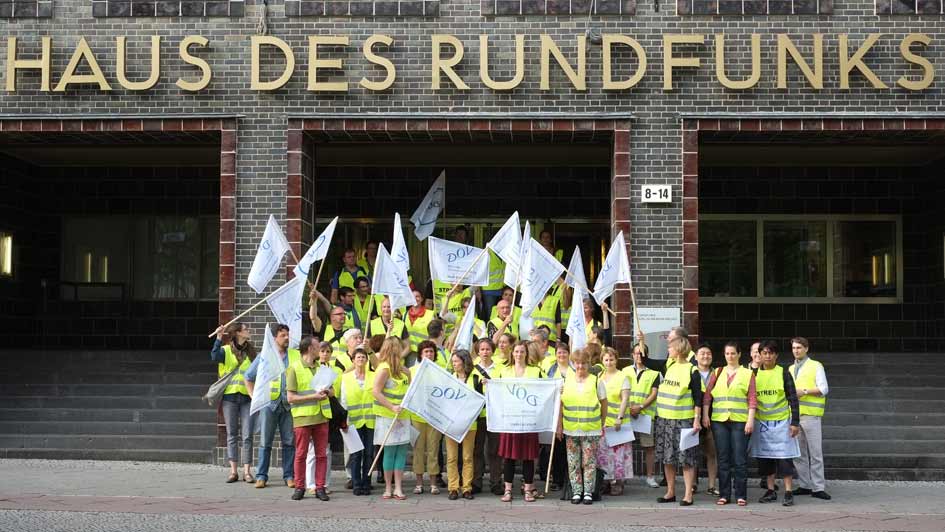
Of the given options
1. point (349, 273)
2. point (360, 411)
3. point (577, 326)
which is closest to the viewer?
point (360, 411)

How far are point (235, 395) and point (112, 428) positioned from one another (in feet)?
10.5

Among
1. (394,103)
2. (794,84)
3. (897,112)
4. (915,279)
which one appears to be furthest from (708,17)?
(915,279)

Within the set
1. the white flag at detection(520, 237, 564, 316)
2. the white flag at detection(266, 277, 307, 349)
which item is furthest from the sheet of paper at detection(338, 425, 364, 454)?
the white flag at detection(520, 237, 564, 316)

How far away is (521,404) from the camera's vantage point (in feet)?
40.9

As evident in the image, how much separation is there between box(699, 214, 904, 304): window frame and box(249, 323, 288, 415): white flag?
387 inches

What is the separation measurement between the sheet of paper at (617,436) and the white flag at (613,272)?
187 centimetres

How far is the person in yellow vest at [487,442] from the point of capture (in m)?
12.9

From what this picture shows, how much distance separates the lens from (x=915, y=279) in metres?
20.1

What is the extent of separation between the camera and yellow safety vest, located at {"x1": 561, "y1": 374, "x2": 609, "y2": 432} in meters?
12.2

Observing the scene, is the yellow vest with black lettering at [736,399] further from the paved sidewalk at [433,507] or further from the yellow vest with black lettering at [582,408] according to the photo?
the yellow vest with black lettering at [582,408]

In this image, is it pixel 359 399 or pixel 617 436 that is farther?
pixel 617 436

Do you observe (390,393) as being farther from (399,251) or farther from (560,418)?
(399,251)

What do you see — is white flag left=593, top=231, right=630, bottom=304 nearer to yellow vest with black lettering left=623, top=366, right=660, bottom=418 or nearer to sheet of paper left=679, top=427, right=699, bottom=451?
yellow vest with black lettering left=623, top=366, right=660, bottom=418

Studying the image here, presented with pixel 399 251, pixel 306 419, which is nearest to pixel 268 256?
pixel 399 251
